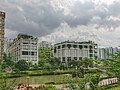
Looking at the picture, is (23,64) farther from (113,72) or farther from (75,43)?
(113,72)

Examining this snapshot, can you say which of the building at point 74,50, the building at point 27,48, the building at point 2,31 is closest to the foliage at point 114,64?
the building at point 2,31

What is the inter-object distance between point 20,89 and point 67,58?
261 ft

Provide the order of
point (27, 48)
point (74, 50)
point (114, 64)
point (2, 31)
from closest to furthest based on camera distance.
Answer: point (114, 64)
point (2, 31)
point (27, 48)
point (74, 50)

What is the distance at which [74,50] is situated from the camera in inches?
3393

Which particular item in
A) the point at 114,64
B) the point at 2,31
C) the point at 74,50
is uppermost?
the point at 2,31

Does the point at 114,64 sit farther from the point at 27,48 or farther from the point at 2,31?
the point at 27,48

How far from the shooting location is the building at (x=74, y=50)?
85500mm

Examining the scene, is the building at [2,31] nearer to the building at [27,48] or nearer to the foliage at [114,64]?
the building at [27,48]

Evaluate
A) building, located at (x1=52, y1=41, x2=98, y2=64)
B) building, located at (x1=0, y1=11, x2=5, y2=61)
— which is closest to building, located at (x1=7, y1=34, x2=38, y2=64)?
building, located at (x1=0, y1=11, x2=5, y2=61)

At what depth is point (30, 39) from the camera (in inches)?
2982

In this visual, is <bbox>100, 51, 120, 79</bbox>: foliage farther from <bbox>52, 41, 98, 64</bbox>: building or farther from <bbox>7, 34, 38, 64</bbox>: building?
<bbox>52, 41, 98, 64</bbox>: building

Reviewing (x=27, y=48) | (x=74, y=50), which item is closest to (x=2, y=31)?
(x=27, y=48)

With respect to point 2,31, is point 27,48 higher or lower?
lower

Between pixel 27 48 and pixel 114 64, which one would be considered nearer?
pixel 114 64
